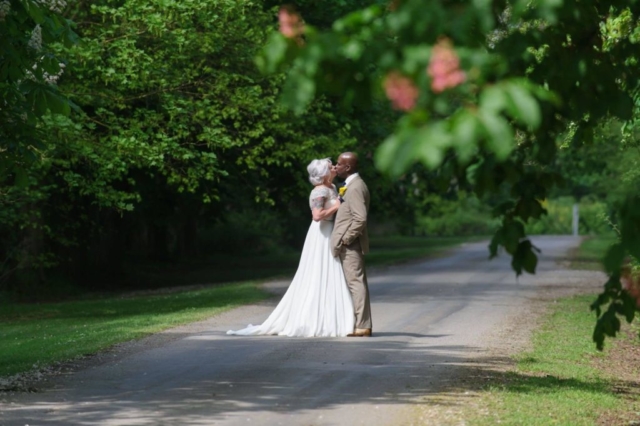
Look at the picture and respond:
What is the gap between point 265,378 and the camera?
38.1 ft

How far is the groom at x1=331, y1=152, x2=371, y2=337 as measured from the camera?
15.6 meters

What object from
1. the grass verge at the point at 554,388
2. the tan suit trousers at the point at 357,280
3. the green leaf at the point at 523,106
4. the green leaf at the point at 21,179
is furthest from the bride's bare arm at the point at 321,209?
the green leaf at the point at 523,106

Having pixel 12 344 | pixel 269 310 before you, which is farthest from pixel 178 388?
pixel 269 310

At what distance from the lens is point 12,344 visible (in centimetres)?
1688

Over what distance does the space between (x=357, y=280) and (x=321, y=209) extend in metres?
1.12

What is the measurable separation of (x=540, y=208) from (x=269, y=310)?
573 inches

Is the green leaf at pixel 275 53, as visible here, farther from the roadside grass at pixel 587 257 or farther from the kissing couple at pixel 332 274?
the roadside grass at pixel 587 257

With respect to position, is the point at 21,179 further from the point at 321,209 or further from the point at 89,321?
the point at 89,321

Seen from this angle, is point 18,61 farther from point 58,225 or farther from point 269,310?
point 58,225

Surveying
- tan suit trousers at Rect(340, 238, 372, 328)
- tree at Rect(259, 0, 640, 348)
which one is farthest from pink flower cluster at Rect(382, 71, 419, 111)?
tan suit trousers at Rect(340, 238, 372, 328)

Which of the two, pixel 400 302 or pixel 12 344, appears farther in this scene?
pixel 400 302

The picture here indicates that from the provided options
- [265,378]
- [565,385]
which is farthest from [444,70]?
[565,385]

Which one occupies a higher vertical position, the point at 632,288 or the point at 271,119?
the point at 271,119

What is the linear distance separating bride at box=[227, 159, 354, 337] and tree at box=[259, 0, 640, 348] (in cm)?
845
